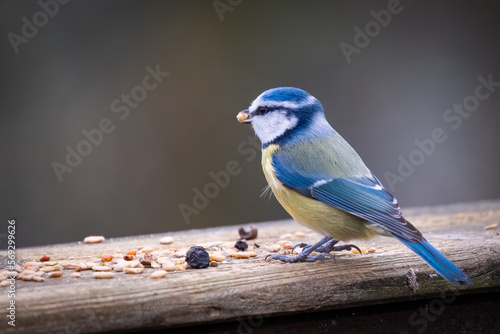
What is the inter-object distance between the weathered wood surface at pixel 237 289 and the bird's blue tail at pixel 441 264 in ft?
0.32

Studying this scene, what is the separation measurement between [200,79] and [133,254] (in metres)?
3.57

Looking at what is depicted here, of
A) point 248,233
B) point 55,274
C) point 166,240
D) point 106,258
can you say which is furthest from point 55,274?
point 248,233

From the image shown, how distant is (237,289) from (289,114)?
1085 millimetres

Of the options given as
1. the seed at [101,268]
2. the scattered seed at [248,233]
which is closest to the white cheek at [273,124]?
the scattered seed at [248,233]

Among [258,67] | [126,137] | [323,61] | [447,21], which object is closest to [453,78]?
[447,21]

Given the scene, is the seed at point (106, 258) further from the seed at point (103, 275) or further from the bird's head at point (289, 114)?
the bird's head at point (289, 114)

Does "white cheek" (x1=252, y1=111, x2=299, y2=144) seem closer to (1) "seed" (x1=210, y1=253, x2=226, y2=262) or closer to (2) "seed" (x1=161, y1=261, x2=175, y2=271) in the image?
(1) "seed" (x1=210, y1=253, x2=226, y2=262)

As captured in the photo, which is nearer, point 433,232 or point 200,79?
point 433,232

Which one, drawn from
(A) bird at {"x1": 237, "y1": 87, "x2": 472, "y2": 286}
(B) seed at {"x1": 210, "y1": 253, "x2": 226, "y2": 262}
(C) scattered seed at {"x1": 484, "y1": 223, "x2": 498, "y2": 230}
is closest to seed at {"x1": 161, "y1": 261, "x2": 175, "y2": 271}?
(B) seed at {"x1": 210, "y1": 253, "x2": 226, "y2": 262}

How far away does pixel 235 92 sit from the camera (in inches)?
234

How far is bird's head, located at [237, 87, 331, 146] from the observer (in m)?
2.83

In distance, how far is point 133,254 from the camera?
2566 millimetres

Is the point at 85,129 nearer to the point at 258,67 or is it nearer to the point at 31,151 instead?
the point at 31,151

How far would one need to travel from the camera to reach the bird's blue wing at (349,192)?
244cm
